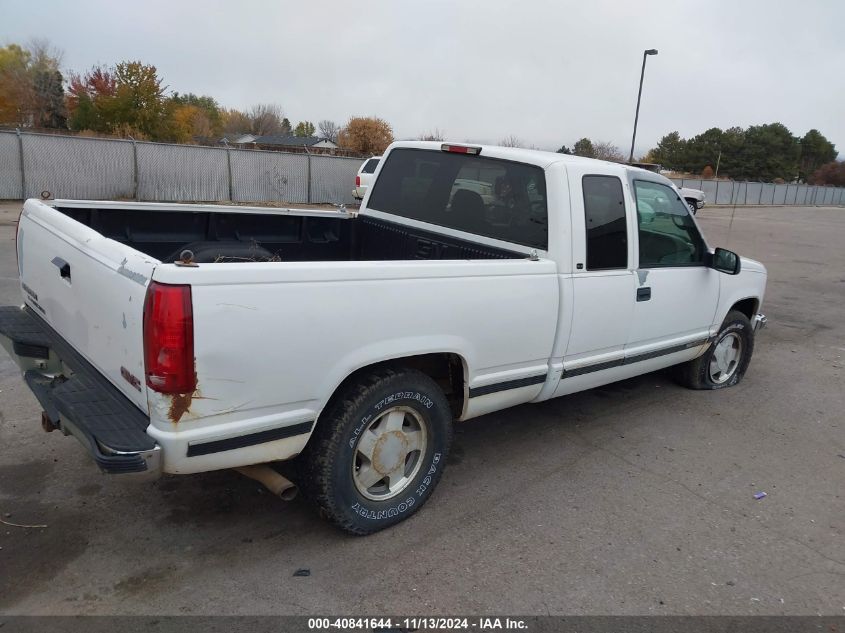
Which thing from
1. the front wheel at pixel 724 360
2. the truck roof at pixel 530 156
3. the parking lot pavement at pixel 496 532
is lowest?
the parking lot pavement at pixel 496 532

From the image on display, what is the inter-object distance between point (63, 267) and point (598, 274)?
9.47 feet

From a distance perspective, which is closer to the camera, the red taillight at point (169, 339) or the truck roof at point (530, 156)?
the red taillight at point (169, 339)

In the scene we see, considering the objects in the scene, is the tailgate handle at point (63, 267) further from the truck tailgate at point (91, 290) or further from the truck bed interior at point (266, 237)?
the truck bed interior at point (266, 237)

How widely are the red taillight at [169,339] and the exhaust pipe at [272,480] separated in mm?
666

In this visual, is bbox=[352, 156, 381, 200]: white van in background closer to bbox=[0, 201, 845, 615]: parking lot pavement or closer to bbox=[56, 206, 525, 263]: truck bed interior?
bbox=[56, 206, 525, 263]: truck bed interior

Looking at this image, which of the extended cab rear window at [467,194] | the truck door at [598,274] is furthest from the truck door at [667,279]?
the extended cab rear window at [467,194]

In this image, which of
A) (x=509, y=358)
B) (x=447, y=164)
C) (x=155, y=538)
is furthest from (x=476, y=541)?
(x=447, y=164)

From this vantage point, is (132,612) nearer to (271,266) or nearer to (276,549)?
(276,549)

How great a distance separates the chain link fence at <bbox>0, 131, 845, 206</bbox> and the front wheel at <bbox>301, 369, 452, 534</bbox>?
59.4 ft

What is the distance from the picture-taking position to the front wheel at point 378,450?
300 centimetres

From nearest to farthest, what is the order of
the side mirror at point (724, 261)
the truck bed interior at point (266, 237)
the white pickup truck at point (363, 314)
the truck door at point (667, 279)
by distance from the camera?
the white pickup truck at point (363, 314), the truck bed interior at point (266, 237), the truck door at point (667, 279), the side mirror at point (724, 261)

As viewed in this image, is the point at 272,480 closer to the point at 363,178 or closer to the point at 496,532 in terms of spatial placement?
the point at 496,532

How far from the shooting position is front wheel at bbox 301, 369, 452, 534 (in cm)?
300

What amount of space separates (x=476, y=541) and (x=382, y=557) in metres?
0.50
